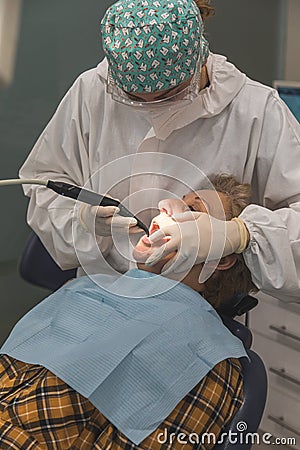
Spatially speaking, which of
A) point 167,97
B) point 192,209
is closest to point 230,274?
point 192,209

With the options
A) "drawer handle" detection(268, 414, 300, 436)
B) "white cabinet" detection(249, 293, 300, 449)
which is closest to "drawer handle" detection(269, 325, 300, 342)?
"white cabinet" detection(249, 293, 300, 449)

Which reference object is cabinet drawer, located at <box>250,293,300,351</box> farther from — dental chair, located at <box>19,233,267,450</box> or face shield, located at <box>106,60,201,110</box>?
face shield, located at <box>106,60,201,110</box>

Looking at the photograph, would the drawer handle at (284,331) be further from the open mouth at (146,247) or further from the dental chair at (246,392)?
the open mouth at (146,247)

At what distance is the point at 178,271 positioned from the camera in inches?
53.1

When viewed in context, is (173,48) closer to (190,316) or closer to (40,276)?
(190,316)

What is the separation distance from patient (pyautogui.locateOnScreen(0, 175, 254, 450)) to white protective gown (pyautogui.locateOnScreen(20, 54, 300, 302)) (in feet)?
0.19

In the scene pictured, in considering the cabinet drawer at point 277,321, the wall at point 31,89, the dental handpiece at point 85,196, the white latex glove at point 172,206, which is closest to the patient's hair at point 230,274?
the white latex glove at point 172,206

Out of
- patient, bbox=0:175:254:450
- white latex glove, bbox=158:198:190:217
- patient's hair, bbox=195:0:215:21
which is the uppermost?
patient's hair, bbox=195:0:215:21

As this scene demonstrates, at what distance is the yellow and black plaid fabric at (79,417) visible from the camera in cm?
124

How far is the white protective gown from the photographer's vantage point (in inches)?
52.0

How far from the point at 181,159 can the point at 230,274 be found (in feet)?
0.94

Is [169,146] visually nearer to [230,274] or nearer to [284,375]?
[230,274]

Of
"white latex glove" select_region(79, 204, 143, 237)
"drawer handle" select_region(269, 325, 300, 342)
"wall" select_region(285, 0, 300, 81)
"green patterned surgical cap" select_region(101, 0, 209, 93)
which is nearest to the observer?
"green patterned surgical cap" select_region(101, 0, 209, 93)

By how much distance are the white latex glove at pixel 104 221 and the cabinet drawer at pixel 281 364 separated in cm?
85
